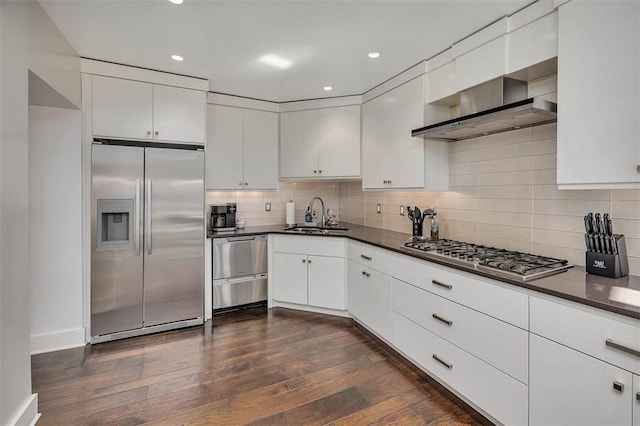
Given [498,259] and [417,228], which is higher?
[417,228]

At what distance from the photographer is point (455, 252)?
7.55 ft

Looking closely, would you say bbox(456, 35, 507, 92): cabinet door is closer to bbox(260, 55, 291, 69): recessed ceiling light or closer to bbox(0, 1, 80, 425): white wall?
bbox(260, 55, 291, 69): recessed ceiling light

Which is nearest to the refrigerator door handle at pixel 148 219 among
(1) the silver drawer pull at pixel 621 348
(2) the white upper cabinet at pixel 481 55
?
(2) the white upper cabinet at pixel 481 55

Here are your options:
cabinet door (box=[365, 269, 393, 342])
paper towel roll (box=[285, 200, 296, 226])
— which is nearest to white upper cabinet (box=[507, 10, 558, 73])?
cabinet door (box=[365, 269, 393, 342])

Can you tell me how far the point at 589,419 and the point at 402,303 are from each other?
50.8 inches

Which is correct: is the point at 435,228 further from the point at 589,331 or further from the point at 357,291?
the point at 589,331

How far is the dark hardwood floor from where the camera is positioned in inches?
77.7

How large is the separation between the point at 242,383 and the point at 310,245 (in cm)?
162

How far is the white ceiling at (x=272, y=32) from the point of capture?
2.00m

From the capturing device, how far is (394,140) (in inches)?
124

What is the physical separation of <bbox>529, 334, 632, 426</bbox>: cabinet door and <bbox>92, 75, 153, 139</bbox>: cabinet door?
3412mm

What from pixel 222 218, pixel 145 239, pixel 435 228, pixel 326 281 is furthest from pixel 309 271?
pixel 145 239

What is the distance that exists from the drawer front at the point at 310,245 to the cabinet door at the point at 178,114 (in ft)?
4.58

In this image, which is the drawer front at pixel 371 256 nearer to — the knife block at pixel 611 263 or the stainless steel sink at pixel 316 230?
the stainless steel sink at pixel 316 230
